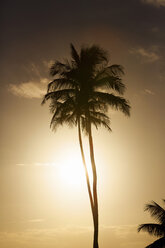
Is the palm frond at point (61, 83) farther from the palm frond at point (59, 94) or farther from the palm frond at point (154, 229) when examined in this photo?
the palm frond at point (154, 229)

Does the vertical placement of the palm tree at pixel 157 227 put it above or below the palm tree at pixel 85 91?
below

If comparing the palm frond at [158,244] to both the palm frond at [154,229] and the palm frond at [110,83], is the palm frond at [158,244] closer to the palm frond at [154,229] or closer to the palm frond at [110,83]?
the palm frond at [154,229]

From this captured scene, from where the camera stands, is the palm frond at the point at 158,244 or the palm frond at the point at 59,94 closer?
the palm frond at the point at 59,94

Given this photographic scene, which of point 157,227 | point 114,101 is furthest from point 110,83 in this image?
point 157,227

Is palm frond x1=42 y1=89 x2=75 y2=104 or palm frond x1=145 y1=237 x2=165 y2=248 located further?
palm frond x1=145 y1=237 x2=165 y2=248

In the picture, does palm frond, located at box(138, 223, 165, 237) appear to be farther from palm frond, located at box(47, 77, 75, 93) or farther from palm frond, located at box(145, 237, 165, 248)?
palm frond, located at box(47, 77, 75, 93)

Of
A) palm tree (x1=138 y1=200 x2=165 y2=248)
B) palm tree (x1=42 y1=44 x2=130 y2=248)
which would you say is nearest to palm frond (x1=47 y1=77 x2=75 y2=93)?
palm tree (x1=42 y1=44 x2=130 y2=248)

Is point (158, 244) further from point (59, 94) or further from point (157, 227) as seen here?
point (59, 94)

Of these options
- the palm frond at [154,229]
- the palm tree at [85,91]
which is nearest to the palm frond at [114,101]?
the palm tree at [85,91]

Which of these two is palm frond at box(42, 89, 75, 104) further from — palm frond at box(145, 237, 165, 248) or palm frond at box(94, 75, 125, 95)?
palm frond at box(145, 237, 165, 248)

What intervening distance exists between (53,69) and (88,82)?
2.99 meters

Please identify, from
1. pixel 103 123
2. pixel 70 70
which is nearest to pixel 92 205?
pixel 103 123

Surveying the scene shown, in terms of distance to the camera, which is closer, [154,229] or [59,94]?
[59,94]

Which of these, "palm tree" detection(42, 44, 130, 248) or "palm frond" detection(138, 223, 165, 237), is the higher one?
"palm tree" detection(42, 44, 130, 248)
